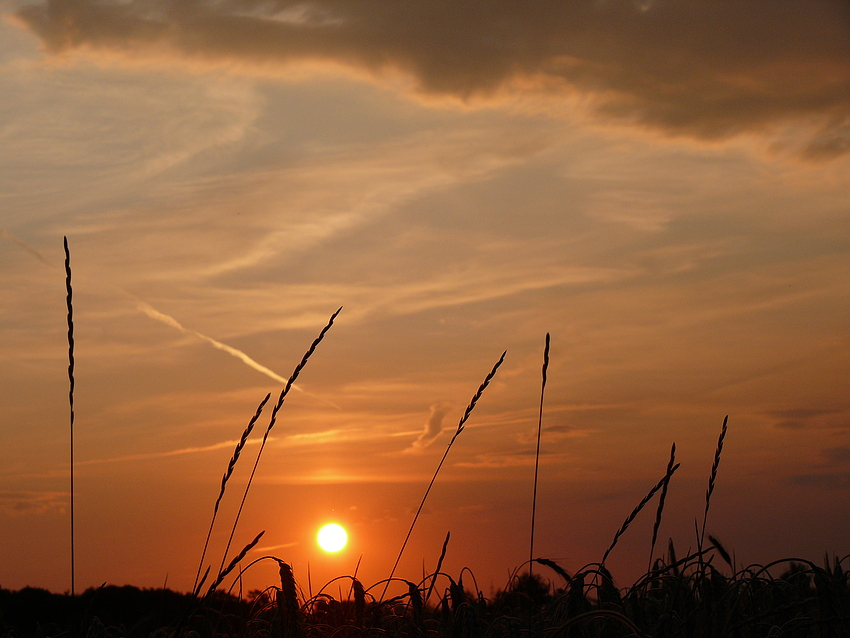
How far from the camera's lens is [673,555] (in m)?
4.64

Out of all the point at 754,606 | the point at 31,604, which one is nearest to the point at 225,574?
the point at 754,606

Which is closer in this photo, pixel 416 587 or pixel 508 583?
pixel 416 587

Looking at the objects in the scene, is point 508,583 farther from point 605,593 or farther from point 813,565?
point 813,565

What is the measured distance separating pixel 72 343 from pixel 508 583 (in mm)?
2728

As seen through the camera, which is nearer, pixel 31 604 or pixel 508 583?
pixel 508 583

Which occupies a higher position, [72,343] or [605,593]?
[72,343]

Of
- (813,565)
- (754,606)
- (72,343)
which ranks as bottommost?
(754,606)

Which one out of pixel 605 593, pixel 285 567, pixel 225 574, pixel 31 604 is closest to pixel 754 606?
pixel 605 593

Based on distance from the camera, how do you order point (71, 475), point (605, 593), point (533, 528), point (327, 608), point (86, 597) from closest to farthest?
point (71, 475), point (605, 593), point (533, 528), point (327, 608), point (86, 597)

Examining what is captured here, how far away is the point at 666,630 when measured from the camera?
2771 millimetres

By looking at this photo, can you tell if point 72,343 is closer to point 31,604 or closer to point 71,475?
point 71,475

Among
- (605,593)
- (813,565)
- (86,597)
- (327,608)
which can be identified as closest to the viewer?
(813,565)

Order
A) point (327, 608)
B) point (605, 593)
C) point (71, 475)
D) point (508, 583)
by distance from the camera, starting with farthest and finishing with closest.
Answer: point (327, 608)
point (508, 583)
point (605, 593)
point (71, 475)

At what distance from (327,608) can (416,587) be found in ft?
6.02
